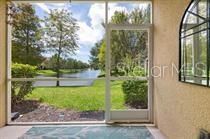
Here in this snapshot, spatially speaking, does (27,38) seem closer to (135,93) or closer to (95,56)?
(95,56)

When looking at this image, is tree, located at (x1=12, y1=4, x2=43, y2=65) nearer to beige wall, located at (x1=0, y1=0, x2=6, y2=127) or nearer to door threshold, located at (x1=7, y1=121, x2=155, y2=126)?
beige wall, located at (x1=0, y1=0, x2=6, y2=127)

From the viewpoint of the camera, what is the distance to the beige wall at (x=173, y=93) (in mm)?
3066

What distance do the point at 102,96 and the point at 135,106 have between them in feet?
2.47

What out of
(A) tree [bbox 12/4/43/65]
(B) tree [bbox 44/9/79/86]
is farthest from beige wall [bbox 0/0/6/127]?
(B) tree [bbox 44/9/79/86]

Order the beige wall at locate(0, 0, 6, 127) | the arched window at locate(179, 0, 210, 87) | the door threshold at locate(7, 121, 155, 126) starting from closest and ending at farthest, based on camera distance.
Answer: the arched window at locate(179, 0, 210, 87) < the beige wall at locate(0, 0, 6, 127) < the door threshold at locate(7, 121, 155, 126)

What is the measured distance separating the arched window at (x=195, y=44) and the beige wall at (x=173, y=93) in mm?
139

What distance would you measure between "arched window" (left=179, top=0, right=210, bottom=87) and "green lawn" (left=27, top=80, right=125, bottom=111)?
7.20ft

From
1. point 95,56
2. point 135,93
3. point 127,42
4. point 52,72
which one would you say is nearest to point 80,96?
point 52,72

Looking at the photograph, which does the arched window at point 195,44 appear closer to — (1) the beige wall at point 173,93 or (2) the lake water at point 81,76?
(1) the beige wall at point 173,93

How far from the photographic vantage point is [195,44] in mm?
3225

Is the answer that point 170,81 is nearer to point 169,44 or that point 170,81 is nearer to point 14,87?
point 169,44

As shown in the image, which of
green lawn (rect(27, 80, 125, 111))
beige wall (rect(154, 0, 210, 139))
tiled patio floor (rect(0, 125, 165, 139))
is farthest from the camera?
green lawn (rect(27, 80, 125, 111))

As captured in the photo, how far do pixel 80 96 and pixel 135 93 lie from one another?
3.94 ft

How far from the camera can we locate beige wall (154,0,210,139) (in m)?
3.07
